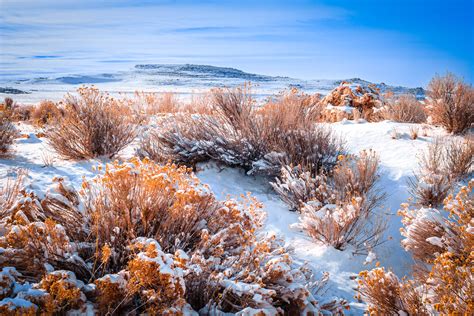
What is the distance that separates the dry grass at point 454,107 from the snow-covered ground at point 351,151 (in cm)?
26

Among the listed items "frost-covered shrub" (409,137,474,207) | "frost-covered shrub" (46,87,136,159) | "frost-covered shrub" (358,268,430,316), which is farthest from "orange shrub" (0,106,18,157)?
"frost-covered shrub" (409,137,474,207)

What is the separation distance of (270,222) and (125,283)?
278cm

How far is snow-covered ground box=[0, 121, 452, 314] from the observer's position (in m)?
3.76

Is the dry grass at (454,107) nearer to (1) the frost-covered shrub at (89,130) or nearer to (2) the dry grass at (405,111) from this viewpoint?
(2) the dry grass at (405,111)

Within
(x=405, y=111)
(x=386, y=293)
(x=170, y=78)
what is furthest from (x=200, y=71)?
(x=386, y=293)

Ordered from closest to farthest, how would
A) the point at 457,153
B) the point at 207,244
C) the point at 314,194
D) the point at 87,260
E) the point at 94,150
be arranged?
1. the point at 87,260
2. the point at 207,244
3. the point at 314,194
4. the point at 457,153
5. the point at 94,150

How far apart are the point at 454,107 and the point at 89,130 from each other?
23.4 feet

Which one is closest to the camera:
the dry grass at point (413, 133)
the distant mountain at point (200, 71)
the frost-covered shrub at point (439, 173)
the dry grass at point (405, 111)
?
the frost-covered shrub at point (439, 173)

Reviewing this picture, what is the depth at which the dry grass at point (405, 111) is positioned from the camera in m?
9.52

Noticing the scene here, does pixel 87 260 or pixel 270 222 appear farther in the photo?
pixel 270 222

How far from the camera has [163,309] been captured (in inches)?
76.1

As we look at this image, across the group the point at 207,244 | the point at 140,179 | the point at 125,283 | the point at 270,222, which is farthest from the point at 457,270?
A: the point at 270,222

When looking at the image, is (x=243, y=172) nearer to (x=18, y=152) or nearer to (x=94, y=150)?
(x=94, y=150)

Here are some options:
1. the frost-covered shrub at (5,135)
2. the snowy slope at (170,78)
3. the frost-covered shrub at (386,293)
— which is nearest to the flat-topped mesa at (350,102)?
the frost-covered shrub at (5,135)
